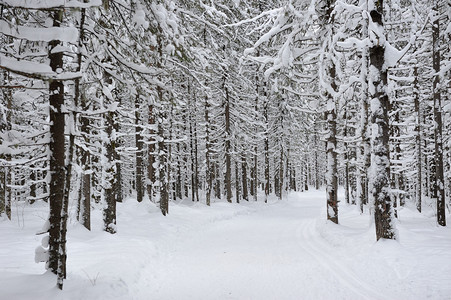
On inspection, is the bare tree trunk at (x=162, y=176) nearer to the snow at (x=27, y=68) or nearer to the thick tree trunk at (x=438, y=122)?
the snow at (x=27, y=68)

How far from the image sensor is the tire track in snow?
5.63m

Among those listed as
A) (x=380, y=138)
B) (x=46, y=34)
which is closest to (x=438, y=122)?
(x=380, y=138)

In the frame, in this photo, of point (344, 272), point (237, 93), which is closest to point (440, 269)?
point (344, 272)

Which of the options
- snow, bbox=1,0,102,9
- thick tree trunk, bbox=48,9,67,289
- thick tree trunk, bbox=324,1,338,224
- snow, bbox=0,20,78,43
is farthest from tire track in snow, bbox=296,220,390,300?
snow, bbox=1,0,102,9

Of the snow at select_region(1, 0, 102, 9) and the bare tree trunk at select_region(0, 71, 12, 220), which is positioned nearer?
the snow at select_region(1, 0, 102, 9)

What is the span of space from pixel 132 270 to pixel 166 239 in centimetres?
397

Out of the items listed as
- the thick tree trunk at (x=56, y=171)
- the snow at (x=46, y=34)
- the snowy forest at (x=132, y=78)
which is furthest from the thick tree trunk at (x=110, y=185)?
the snow at (x=46, y=34)

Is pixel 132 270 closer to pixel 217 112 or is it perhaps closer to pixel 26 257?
pixel 26 257

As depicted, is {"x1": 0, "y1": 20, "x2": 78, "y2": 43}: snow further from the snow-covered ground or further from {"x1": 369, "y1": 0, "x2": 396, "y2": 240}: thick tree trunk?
{"x1": 369, "y1": 0, "x2": 396, "y2": 240}: thick tree trunk

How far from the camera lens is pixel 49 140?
5074 millimetres

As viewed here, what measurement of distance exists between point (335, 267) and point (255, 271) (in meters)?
2.00

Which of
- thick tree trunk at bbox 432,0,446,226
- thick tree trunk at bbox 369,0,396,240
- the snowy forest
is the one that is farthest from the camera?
thick tree trunk at bbox 432,0,446,226

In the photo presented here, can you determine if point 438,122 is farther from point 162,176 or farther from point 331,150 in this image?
point 162,176

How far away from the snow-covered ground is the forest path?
2 cm
